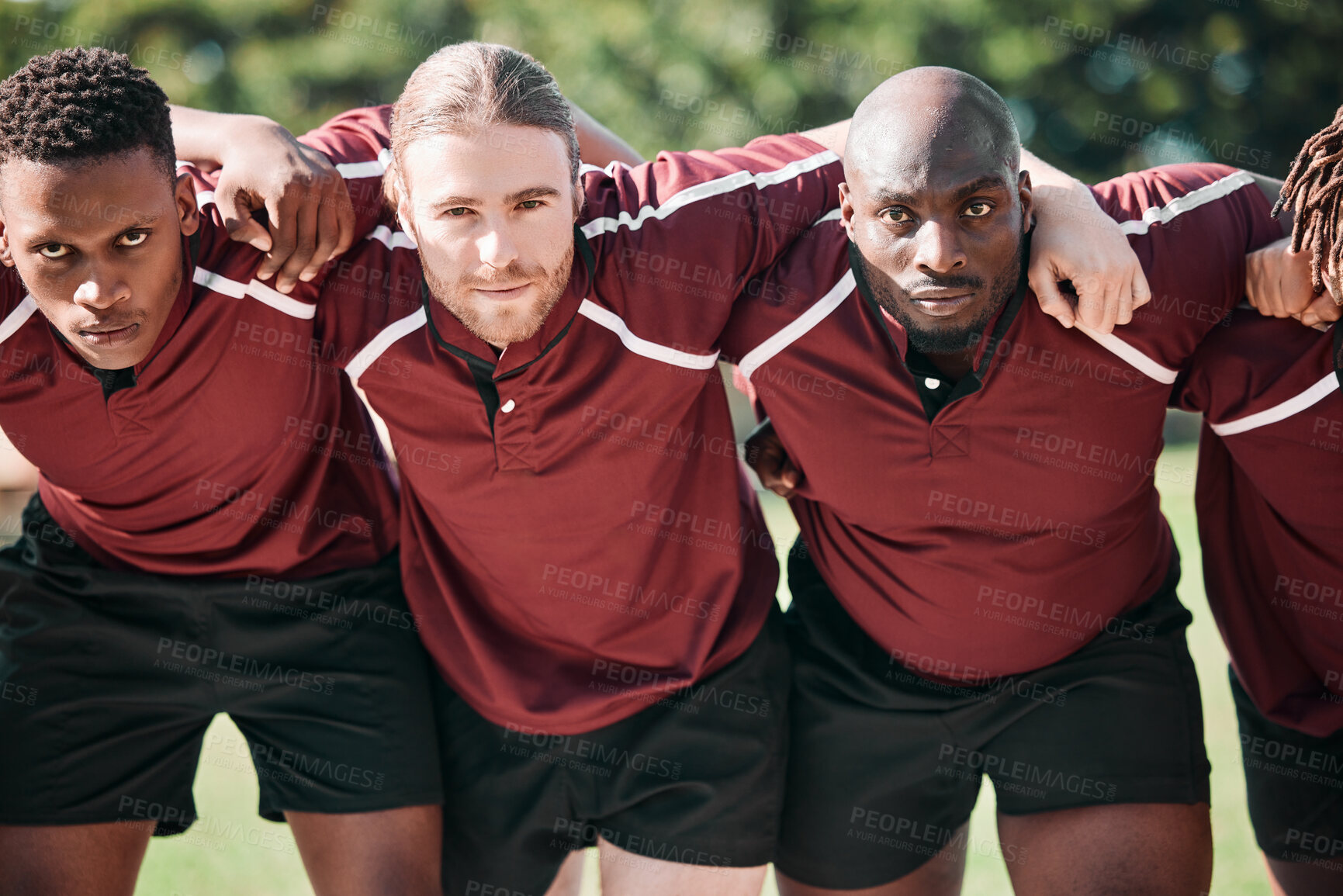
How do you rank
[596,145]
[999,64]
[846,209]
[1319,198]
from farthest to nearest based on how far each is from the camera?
1. [999,64]
2. [596,145]
3. [846,209]
4. [1319,198]

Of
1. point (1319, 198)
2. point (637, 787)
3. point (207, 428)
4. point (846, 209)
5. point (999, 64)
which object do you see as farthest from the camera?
point (999, 64)

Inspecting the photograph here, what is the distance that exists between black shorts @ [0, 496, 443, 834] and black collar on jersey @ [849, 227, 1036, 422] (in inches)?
53.1

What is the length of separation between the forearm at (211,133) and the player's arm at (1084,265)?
5.20 feet

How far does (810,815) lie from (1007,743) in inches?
19.0

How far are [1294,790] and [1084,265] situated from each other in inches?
52.9

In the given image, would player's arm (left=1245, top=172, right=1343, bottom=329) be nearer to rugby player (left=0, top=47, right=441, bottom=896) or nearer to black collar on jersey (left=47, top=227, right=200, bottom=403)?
rugby player (left=0, top=47, right=441, bottom=896)

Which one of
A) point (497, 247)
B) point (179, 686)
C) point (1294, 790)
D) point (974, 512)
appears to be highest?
point (497, 247)

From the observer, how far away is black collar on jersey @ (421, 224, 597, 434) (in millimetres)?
2436

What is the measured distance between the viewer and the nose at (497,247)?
2281 mm

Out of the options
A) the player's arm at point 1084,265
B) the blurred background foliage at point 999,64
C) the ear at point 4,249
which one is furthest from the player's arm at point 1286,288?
the blurred background foliage at point 999,64

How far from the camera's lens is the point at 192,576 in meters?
2.74

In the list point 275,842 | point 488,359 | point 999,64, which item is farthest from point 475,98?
point 999,64

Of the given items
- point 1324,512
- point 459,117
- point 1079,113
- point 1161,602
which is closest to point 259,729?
point 459,117

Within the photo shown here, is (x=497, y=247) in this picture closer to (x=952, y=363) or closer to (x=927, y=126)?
(x=927, y=126)
